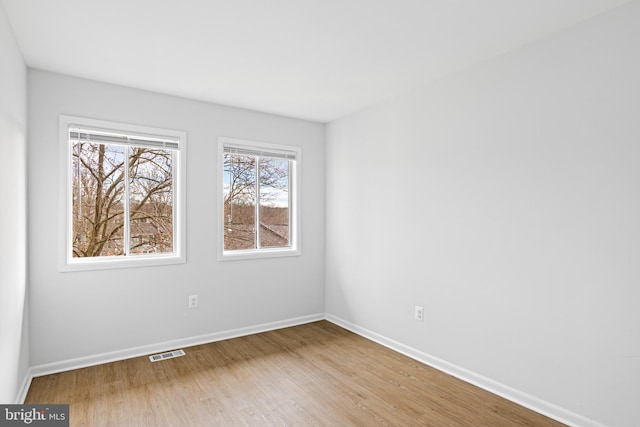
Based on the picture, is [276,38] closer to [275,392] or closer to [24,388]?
[275,392]

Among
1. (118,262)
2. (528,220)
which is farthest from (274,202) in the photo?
(528,220)

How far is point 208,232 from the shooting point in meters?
3.75

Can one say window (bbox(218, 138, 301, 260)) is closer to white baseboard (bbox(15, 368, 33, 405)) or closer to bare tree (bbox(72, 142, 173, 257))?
bare tree (bbox(72, 142, 173, 257))

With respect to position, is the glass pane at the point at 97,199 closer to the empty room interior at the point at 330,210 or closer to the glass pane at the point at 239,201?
the empty room interior at the point at 330,210

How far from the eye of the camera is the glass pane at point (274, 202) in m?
4.26

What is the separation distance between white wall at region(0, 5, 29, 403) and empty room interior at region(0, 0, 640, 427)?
3cm

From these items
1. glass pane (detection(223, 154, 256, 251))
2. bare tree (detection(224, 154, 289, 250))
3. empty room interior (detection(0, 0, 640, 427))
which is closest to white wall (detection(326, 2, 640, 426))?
empty room interior (detection(0, 0, 640, 427))

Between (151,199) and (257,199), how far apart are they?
112cm

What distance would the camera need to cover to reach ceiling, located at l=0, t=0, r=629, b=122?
2.08 m

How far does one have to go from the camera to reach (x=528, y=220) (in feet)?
8.18

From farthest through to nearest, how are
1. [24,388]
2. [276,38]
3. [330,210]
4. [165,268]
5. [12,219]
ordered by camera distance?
[330,210]
[165,268]
[24,388]
[276,38]
[12,219]

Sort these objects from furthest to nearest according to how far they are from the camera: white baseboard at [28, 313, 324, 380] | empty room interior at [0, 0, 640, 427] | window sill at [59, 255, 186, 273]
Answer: window sill at [59, 255, 186, 273] → white baseboard at [28, 313, 324, 380] → empty room interior at [0, 0, 640, 427]

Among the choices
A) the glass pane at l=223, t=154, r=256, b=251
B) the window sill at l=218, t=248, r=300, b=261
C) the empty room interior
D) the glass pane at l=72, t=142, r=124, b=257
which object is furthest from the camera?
the glass pane at l=223, t=154, r=256, b=251

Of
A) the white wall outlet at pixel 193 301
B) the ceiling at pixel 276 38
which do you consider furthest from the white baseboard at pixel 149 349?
the ceiling at pixel 276 38
